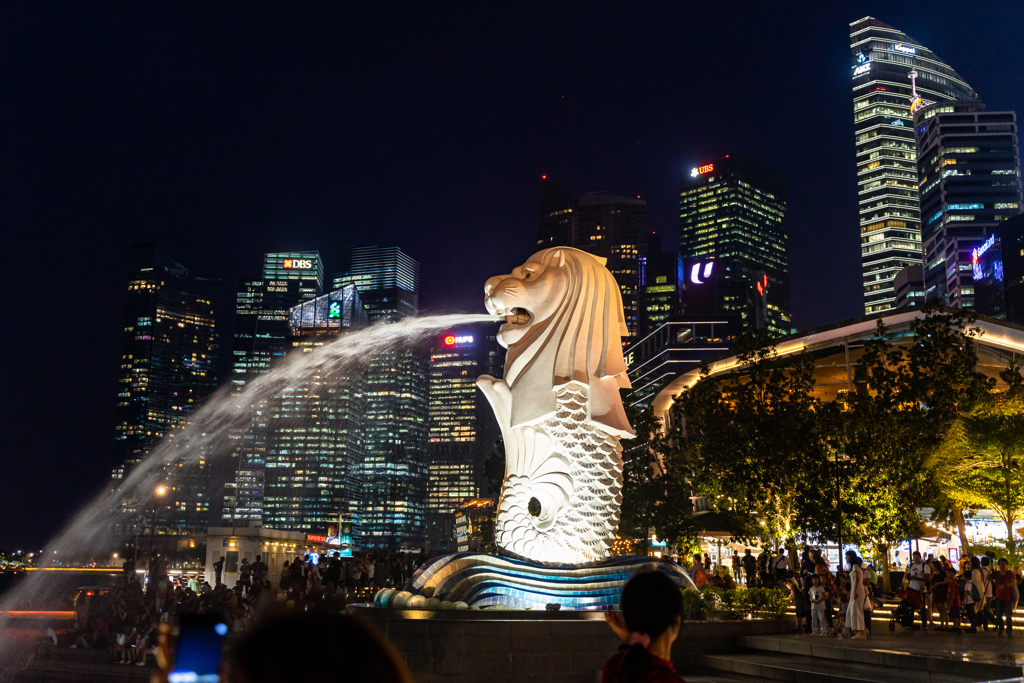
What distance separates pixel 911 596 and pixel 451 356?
104072 millimetres

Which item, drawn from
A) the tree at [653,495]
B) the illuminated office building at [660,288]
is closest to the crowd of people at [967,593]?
the tree at [653,495]

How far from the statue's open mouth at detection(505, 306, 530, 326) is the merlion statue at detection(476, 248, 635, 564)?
0.7 inches

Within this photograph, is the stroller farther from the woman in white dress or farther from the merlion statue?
the merlion statue

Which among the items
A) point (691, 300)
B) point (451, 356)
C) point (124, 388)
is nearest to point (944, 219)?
point (691, 300)

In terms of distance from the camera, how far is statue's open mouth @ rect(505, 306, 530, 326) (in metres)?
15.0

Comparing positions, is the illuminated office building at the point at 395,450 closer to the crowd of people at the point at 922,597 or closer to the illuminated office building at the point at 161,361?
the illuminated office building at the point at 161,361

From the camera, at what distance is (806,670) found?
1103cm

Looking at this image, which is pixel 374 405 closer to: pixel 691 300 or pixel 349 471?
pixel 349 471

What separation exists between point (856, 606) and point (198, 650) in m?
15.0

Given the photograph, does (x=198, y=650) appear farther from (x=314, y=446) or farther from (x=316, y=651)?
(x=314, y=446)

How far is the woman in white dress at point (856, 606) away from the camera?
1438 centimetres

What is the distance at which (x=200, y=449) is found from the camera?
96562mm

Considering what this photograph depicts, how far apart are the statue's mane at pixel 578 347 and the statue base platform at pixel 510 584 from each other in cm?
248

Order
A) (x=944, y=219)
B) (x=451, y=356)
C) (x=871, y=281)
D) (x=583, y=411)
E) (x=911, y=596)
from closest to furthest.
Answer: (x=583, y=411) → (x=911, y=596) → (x=451, y=356) → (x=944, y=219) → (x=871, y=281)
